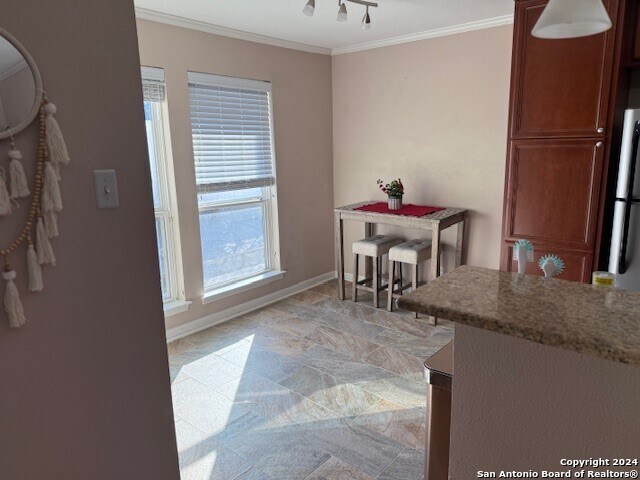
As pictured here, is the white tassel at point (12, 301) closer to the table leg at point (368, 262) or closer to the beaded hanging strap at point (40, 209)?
the beaded hanging strap at point (40, 209)

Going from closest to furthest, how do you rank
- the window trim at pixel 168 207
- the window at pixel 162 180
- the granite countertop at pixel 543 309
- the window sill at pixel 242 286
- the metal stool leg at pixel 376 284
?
the granite countertop at pixel 543 309 → the window at pixel 162 180 → the window trim at pixel 168 207 → the window sill at pixel 242 286 → the metal stool leg at pixel 376 284

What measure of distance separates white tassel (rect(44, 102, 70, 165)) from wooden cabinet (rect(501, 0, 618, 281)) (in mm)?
2571

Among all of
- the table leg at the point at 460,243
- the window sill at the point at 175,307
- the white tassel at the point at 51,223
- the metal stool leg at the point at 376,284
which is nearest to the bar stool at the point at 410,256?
the metal stool leg at the point at 376,284

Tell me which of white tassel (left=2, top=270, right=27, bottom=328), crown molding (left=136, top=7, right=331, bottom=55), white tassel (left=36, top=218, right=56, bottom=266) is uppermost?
crown molding (left=136, top=7, right=331, bottom=55)

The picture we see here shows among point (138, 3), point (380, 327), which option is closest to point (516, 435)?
point (380, 327)

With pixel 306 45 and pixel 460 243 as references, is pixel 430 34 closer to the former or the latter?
pixel 306 45

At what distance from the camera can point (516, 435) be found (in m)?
0.91

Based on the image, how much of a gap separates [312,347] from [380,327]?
0.62 meters

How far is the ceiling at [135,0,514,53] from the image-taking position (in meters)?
2.85

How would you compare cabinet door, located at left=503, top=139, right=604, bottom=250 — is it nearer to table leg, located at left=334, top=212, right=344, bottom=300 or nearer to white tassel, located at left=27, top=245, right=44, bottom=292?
table leg, located at left=334, top=212, right=344, bottom=300

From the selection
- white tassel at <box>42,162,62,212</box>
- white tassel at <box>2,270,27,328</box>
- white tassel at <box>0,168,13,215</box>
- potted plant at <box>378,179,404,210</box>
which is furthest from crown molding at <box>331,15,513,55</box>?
white tassel at <box>2,270,27,328</box>

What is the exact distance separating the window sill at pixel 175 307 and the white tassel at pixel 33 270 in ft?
6.91

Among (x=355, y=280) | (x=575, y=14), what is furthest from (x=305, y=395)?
(x=575, y=14)

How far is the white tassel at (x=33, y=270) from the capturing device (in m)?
1.26
